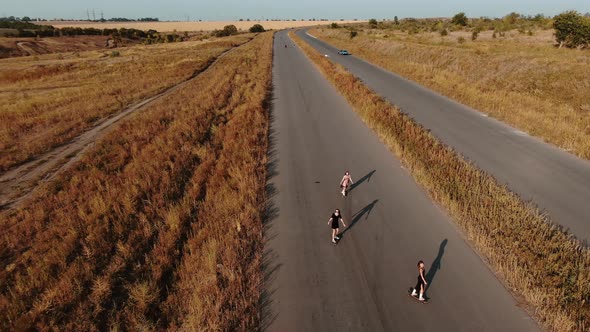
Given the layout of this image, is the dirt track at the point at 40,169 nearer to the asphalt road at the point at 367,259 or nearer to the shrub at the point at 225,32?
the asphalt road at the point at 367,259

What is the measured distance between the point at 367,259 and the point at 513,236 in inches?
151

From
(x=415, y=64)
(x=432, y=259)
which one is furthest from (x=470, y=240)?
(x=415, y=64)

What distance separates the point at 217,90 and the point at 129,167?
1575cm

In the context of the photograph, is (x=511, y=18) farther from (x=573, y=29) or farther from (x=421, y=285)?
(x=421, y=285)

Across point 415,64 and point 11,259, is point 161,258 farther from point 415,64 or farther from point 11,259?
point 415,64

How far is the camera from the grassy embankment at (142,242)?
6.29 m

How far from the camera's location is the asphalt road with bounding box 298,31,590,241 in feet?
32.8

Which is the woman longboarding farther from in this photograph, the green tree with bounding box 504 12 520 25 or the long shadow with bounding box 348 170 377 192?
the green tree with bounding box 504 12 520 25

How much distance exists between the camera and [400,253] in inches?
313

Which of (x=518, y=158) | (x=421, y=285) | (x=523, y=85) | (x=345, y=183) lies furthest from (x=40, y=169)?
(x=523, y=85)

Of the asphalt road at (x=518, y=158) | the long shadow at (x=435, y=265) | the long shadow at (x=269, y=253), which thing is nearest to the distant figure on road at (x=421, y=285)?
the long shadow at (x=435, y=265)

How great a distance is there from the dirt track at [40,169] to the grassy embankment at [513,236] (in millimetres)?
14084

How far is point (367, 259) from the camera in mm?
7754

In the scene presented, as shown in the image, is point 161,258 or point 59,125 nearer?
point 161,258
